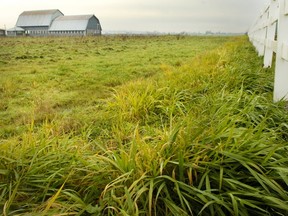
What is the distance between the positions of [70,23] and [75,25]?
197 cm

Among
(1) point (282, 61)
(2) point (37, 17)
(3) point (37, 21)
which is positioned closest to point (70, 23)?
(3) point (37, 21)

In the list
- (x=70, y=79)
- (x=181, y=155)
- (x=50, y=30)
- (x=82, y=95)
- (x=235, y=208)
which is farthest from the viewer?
(x=50, y=30)

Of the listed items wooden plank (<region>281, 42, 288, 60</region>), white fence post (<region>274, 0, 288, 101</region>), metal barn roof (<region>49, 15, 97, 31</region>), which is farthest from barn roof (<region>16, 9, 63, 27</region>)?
wooden plank (<region>281, 42, 288, 60</region>)

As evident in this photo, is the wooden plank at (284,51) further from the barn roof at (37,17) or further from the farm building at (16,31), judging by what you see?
the barn roof at (37,17)

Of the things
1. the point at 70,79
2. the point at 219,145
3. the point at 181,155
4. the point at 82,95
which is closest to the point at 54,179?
the point at 181,155

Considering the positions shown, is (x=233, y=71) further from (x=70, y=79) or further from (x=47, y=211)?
(x=70, y=79)

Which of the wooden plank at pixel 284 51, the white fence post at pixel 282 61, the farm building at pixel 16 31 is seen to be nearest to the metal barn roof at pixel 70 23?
the farm building at pixel 16 31

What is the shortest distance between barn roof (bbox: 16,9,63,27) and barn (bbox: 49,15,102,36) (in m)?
1.57

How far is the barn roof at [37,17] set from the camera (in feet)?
221

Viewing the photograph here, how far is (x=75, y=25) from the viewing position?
207 ft

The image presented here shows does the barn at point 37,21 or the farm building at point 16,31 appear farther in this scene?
the barn at point 37,21

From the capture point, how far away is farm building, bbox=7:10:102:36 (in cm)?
6328

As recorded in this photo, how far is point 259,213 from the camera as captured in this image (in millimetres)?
1612

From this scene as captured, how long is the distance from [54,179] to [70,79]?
20.4 ft
